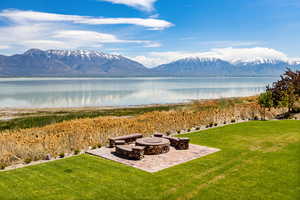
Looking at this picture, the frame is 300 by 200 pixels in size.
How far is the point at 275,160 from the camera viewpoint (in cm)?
1179

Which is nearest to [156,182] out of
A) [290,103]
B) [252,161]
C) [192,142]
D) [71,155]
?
[252,161]

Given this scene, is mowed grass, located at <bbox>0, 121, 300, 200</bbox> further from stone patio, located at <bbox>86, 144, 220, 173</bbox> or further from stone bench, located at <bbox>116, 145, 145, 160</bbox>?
stone bench, located at <bbox>116, 145, 145, 160</bbox>

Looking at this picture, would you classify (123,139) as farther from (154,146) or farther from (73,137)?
(73,137)

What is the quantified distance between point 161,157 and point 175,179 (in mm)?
2748

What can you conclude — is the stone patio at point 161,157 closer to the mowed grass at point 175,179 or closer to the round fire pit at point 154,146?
the round fire pit at point 154,146

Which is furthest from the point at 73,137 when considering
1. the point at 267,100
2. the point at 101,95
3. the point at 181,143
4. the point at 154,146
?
the point at 101,95

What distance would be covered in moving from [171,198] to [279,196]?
3333 mm

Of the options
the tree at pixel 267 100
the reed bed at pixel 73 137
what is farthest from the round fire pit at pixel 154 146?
the tree at pixel 267 100

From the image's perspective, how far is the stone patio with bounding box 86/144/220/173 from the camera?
11.5 m

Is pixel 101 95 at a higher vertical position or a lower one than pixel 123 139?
higher

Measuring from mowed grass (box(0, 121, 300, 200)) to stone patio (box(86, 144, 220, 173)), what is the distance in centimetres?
43

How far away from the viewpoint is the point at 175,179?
999 cm

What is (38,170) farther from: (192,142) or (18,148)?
(192,142)

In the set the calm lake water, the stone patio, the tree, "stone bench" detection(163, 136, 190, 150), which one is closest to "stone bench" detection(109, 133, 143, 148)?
the stone patio
